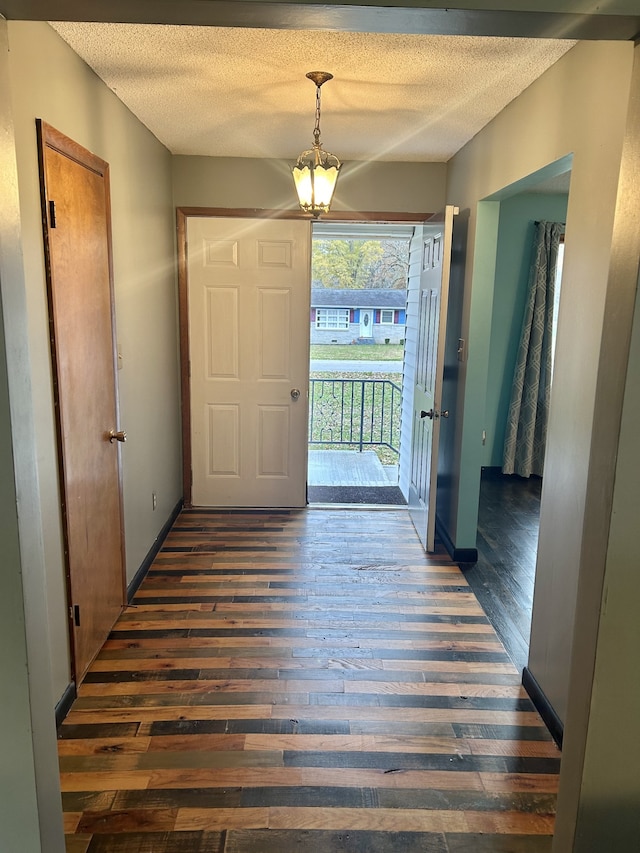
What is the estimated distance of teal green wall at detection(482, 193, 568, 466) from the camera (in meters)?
5.15

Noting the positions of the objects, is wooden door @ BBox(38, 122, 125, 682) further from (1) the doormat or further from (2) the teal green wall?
(2) the teal green wall

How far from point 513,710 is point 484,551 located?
1.59 m

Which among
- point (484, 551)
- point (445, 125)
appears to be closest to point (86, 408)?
point (445, 125)

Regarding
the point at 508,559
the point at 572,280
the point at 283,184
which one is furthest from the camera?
the point at 283,184

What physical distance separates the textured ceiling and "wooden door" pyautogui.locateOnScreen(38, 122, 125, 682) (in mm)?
434

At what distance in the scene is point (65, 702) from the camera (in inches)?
86.9

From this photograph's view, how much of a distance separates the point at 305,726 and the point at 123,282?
2.17 metres

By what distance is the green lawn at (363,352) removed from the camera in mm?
9359

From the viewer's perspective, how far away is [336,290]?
9.01m

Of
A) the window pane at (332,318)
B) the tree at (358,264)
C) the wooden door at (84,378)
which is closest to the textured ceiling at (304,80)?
the wooden door at (84,378)

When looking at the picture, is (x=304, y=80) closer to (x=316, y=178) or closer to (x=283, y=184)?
(x=316, y=178)

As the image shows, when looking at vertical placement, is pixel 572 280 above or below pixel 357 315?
above

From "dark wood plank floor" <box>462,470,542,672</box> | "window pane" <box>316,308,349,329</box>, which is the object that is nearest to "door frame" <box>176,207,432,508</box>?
"dark wood plank floor" <box>462,470,542,672</box>

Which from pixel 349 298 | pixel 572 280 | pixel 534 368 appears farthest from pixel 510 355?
pixel 349 298
